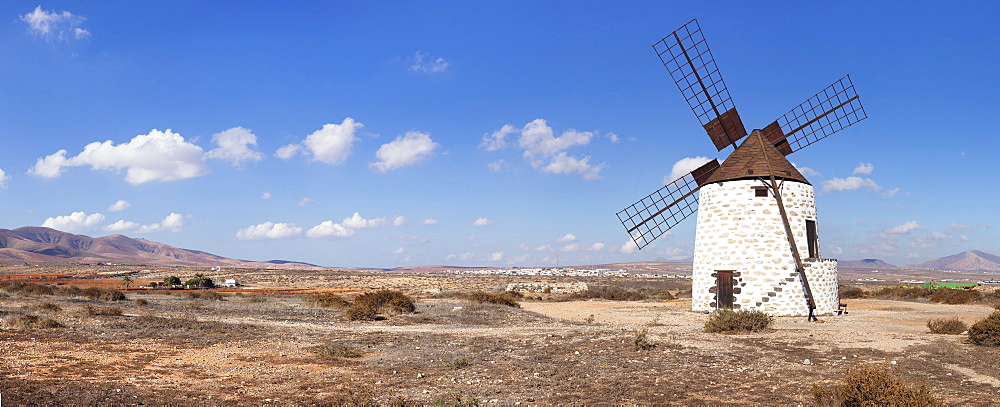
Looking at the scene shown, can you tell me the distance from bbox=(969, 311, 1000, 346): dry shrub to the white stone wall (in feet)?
27.9

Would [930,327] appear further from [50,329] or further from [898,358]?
[50,329]

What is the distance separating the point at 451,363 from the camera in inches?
488

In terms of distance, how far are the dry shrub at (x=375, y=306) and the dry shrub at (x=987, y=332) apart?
61.2 ft

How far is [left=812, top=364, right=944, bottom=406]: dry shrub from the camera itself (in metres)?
7.39

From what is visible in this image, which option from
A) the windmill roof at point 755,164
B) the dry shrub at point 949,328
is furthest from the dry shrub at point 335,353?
the windmill roof at point 755,164

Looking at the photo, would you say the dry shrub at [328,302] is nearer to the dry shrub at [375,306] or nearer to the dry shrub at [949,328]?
the dry shrub at [375,306]

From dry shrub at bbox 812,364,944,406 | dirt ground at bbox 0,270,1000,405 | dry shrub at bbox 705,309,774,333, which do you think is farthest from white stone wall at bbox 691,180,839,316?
dry shrub at bbox 812,364,944,406

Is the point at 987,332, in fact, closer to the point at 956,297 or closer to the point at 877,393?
the point at 877,393

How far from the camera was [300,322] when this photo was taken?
72.4 feet

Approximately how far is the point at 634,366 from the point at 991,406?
18.2 ft

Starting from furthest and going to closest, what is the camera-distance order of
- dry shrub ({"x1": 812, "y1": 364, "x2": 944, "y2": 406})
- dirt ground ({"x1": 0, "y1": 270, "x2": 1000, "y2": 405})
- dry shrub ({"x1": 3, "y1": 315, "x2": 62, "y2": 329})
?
1. dry shrub ({"x1": 3, "y1": 315, "x2": 62, "y2": 329})
2. dirt ground ({"x1": 0, "y1": 270, "x2": 1000, "y2": 405})
3. dry shrub ({"x1": 812, "y1": 364, "x2": 944, "y2": 406})

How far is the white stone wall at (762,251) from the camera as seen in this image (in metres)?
24.2

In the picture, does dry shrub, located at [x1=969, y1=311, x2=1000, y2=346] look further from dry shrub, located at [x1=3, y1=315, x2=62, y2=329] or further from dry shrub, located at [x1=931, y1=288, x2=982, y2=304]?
dry shrub, located at [x1=931, y1=288, x2=982, y2=304]

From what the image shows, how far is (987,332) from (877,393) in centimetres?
1032
